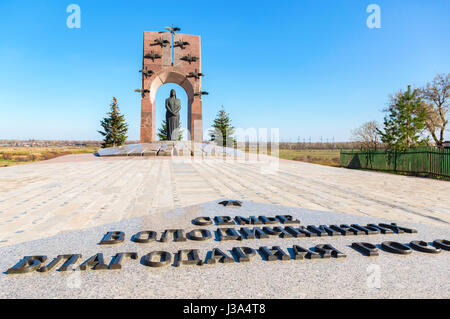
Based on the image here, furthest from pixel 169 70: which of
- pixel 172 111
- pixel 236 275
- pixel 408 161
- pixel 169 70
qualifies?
pixel 236 275

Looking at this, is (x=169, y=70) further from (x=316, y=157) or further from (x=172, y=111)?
(x=316, y=157)

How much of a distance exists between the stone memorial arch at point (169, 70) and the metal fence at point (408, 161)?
12.1 metres

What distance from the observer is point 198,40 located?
72.8ft

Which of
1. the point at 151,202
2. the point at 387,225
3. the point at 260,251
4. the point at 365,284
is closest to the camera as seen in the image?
the point at 365,284

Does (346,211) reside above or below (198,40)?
below

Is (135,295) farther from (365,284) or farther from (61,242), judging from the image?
(365,284)

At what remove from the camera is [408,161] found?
44.2 feet

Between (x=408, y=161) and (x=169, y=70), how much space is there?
1764 cm

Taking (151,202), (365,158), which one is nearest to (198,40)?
(365,158)

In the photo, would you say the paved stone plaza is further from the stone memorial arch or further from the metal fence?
the stone memorial arch

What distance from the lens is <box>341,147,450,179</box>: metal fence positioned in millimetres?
10392

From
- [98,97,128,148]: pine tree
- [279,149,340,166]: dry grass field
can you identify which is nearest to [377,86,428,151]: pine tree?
[279,149,340,166]: dry grass field

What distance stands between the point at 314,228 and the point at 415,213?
7.67 ft

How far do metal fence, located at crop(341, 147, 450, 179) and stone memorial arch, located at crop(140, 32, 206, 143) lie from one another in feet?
39.7
